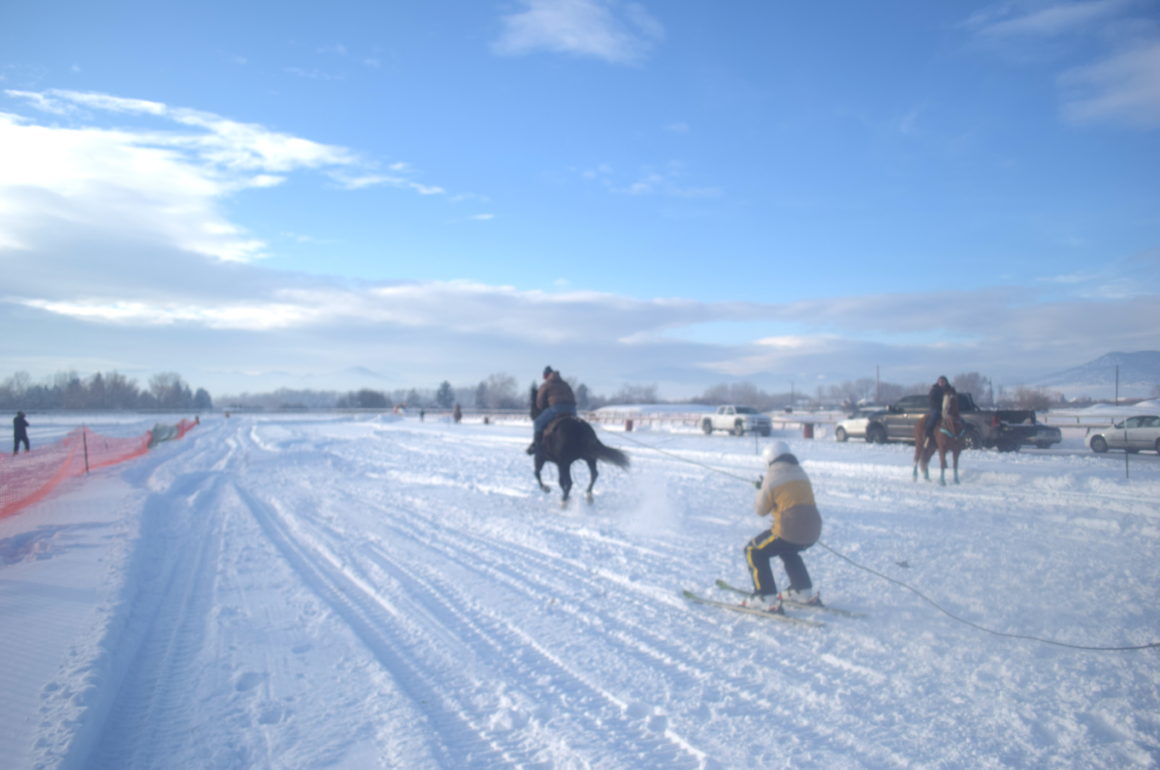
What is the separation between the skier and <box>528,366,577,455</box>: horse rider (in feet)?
21.3

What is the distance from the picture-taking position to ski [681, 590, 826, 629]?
547cm

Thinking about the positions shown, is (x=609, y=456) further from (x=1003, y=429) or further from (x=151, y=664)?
(x=1003, y=429)

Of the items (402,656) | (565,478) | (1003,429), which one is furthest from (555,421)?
(1003,429)

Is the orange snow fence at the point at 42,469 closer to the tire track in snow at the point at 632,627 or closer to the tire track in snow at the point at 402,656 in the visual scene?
the tire track in snow at the point at 402,656

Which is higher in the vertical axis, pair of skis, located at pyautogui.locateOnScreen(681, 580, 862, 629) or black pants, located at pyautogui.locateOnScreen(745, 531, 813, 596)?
black pants, located at pyautogui.locateOnScreen(745, 531, 813, 596)

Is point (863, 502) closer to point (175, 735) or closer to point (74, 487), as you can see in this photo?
point (175, 735)

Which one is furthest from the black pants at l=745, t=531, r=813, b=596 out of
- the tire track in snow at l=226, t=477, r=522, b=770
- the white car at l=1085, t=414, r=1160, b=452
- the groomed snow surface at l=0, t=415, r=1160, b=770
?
the white car at l=1085, t=414, r=1160, b=452

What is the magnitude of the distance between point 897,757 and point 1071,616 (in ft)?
10.3

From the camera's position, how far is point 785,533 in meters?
5.59

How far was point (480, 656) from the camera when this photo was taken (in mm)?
5066

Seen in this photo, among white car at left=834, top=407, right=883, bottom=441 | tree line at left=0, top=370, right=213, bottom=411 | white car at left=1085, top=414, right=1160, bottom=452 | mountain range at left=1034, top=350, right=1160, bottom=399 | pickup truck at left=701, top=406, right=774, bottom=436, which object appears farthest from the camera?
tree line at left=0, top=370, right=213, bottom=411

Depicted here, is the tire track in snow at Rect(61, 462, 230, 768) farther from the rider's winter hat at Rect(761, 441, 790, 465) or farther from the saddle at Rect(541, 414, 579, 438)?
the saddle at Rect(541, 414, 579, 438)

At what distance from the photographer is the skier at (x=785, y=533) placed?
558 cm

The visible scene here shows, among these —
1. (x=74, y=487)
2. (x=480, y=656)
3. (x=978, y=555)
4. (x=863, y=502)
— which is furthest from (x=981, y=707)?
(x=74, y=487)
